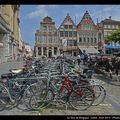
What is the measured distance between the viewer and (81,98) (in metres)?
7.38

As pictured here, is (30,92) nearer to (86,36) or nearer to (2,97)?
(2,97)

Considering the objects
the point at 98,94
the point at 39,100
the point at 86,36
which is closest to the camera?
the point at 39,100

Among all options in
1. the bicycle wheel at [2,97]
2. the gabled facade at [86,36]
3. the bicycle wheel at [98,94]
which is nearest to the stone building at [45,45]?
the bicycle wheel at [98,94]

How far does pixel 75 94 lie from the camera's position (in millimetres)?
7281

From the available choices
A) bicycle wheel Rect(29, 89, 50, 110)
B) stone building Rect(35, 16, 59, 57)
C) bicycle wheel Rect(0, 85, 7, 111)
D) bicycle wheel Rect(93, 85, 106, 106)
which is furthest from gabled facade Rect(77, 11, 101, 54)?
bicycle wheel Rect(0, 85, 7, 111)

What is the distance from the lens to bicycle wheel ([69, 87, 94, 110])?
7262 mm

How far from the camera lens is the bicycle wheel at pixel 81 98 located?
7262 millimetres

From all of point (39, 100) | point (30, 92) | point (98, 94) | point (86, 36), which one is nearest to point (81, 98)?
point (98, 94)

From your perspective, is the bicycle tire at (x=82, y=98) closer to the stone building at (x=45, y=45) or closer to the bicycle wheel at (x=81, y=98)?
the bicycle wheel at (x=81, y=98)
